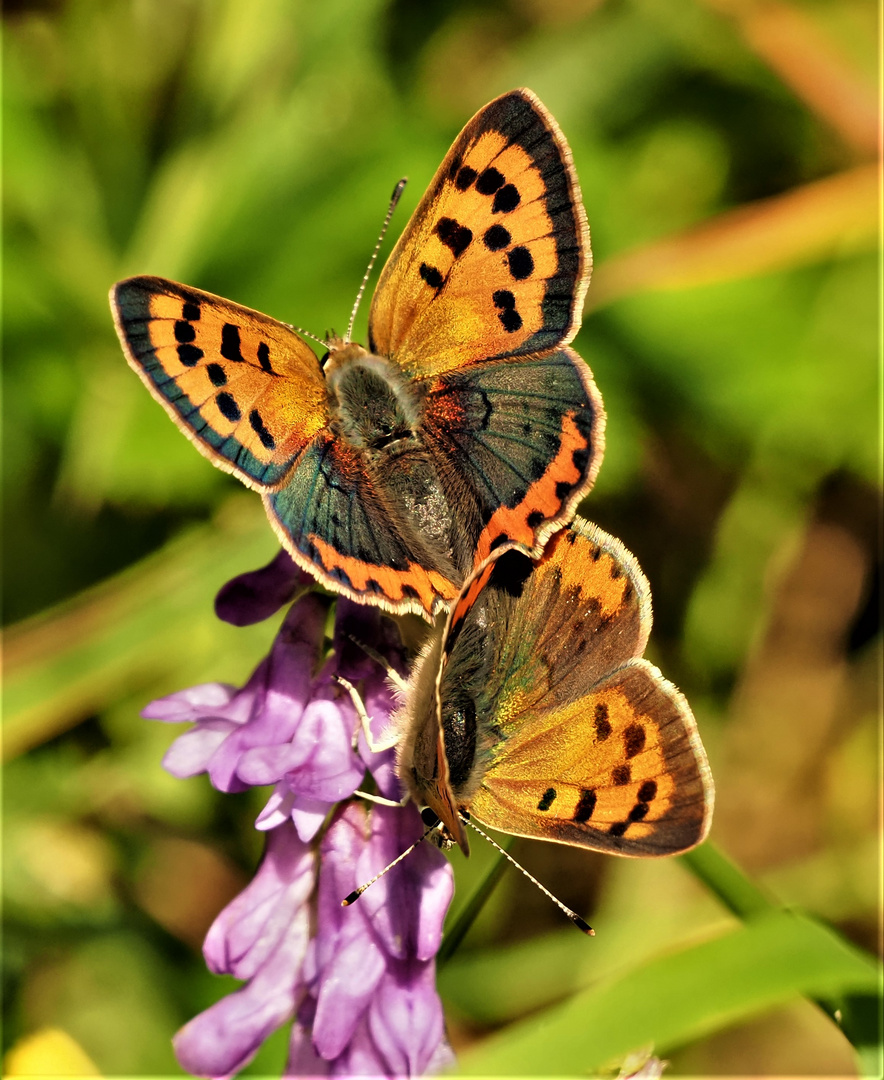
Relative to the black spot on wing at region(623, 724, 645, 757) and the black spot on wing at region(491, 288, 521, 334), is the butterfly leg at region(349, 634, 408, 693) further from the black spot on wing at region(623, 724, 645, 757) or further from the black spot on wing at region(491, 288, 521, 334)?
the black spot on wing at region(491, 288, 521, 334)

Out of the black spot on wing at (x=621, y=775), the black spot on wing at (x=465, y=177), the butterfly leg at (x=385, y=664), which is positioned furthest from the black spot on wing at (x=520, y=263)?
the black spot on wing at (x=621, y=775)

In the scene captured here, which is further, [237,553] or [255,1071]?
[237,553]

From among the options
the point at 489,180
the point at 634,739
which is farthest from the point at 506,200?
the point at 634,739

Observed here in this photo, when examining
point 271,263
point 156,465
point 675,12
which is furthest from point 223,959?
point 675,12

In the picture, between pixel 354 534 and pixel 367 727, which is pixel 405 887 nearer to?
pixel 367 727

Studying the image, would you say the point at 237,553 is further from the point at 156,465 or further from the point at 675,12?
the point at 675,12

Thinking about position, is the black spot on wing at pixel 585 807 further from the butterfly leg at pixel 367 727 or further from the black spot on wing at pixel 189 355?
the black spot on wing at pixel 189 355

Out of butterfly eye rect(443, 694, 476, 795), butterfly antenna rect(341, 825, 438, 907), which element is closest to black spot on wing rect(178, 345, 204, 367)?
butterfly eye rect(443, 694, 476, 795)
